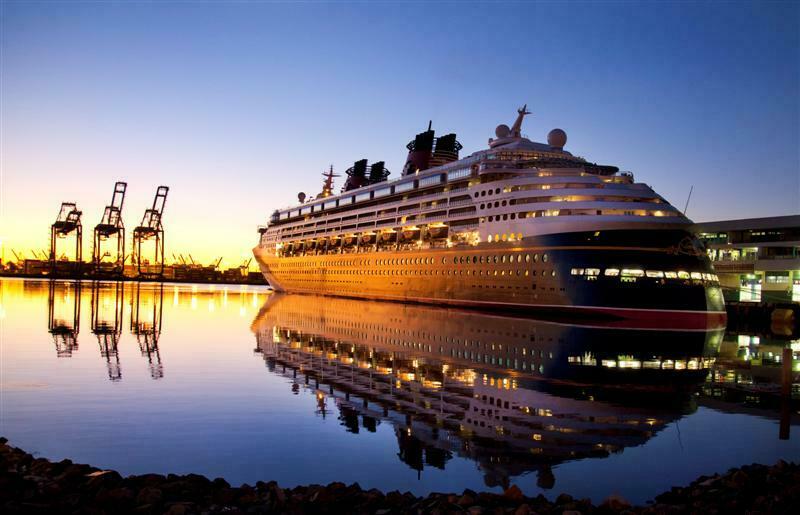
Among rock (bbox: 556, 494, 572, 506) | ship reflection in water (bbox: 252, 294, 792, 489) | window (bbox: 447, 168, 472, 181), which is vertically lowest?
ship reflection in water (bbox: 252, 294, 792, 489)

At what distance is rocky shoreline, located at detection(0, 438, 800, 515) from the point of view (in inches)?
345

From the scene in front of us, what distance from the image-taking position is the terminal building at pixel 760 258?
76438mm

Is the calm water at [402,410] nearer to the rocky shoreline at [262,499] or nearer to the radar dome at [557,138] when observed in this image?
the rocky shoreline at [262,499]

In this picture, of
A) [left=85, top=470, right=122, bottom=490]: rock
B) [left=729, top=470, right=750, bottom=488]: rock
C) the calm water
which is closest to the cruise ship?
the calm water

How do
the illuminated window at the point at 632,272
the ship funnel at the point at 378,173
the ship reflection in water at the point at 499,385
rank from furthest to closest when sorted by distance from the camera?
the ship funnel at the point at 378,173 → the illuminated window at the point at 632,272 → the ship reflection in water at the point at 499,385

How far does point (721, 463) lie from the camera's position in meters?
13.2

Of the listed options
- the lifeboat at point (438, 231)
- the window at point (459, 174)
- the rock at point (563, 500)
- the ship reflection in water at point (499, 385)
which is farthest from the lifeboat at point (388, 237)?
the rock at point (563, 500)

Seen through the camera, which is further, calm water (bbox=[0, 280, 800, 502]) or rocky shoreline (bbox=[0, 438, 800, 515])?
calm water (bbox=[0, 280, 800, 502])

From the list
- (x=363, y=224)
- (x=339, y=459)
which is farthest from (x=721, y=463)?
(x=363, y=224)

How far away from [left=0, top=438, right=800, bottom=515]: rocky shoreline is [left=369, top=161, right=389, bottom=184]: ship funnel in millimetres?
87605

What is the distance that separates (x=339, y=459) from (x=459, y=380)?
1008 centimetres

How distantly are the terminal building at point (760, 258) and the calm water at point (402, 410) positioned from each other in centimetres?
5014

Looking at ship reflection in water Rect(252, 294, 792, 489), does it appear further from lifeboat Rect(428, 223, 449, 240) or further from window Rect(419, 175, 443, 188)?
window Rect(419, 175, 443, 188)

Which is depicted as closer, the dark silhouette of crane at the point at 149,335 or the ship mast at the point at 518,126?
the dark silhouette of crane at the point at 149,335
